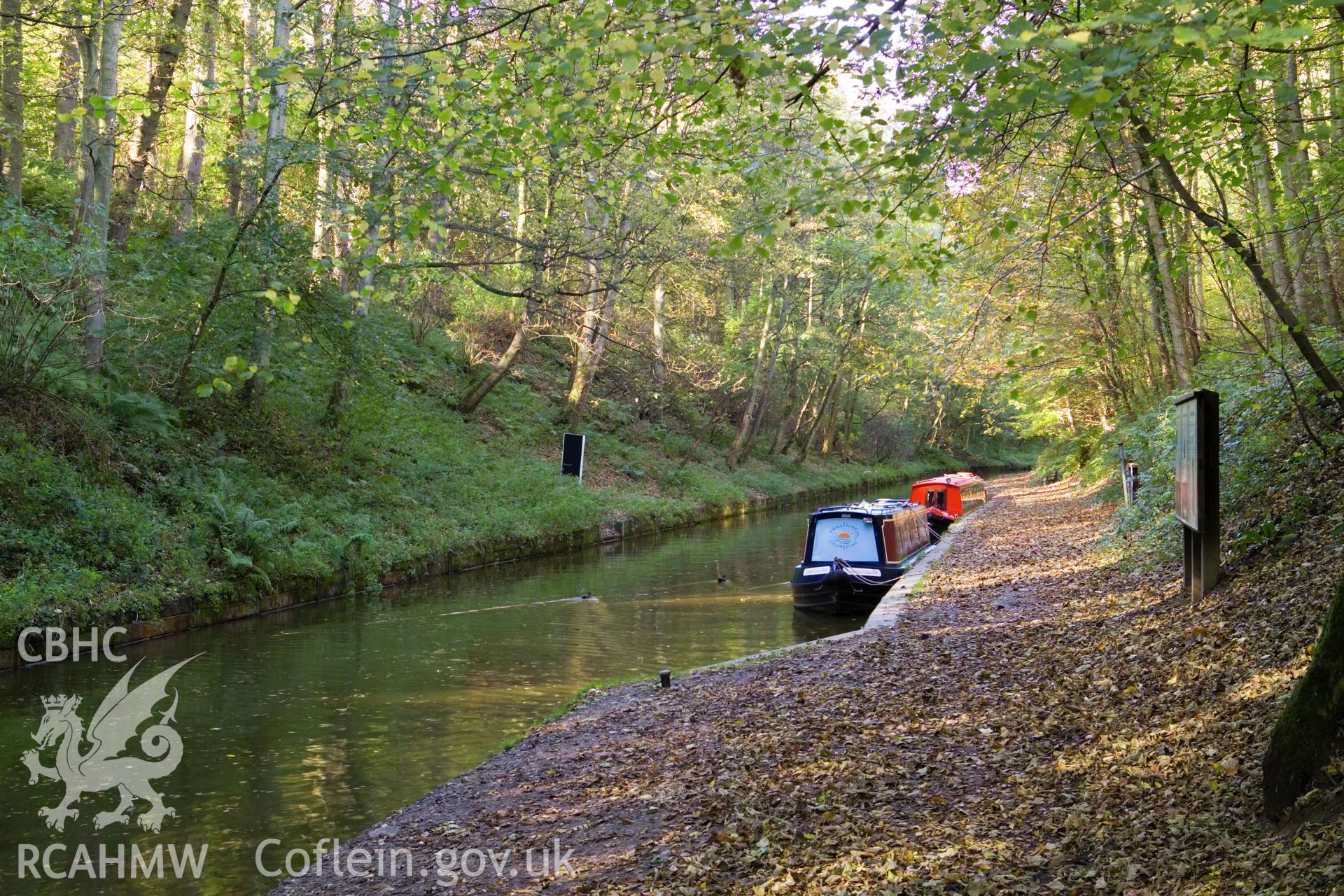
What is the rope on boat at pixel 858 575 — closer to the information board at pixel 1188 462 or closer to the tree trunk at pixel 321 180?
the information board at pixel 1188 462

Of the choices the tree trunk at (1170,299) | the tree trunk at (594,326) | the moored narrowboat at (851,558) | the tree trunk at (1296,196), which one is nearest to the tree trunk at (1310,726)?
the tree trunk at (1296,196)

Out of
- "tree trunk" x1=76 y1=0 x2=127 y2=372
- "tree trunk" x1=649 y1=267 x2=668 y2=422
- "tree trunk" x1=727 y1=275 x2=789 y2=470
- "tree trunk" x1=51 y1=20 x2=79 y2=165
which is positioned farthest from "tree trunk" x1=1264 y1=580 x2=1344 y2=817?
"tree trunk" x1=727 y1=275 x2=789 y2=470

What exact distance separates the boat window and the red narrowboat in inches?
338

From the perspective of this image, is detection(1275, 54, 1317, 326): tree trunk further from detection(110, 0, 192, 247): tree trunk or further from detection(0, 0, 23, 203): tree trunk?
A: detection(0, 0, 23, 203): tree trunk

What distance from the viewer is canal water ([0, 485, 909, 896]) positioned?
23.0ft

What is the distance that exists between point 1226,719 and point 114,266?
1638 centimetres

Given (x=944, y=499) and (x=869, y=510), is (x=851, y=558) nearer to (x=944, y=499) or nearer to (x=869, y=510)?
(x=869, y=510)

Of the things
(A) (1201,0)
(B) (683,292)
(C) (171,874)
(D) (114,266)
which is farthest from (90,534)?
(B) (683,292)

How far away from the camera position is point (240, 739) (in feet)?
29.7

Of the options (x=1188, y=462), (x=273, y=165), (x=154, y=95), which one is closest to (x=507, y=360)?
(x=154, y=95)

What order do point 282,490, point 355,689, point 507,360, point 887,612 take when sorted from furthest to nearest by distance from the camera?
point 507,360
point 282,490
point 887,612
point 355,689

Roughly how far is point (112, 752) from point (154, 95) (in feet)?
39.8

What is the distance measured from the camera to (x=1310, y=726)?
3896 mm

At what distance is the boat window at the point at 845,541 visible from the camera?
17.6 meters
